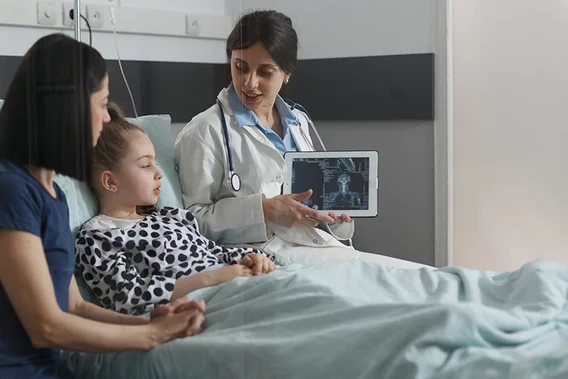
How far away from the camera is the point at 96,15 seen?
1.19 m

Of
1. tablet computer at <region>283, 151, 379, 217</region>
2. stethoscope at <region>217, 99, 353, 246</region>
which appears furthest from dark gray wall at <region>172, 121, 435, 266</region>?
tablet computer at <region>283, 151, 379, 217</region>

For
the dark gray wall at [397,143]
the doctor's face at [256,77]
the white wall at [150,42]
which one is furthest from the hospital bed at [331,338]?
the dark gray wall at [397,143]

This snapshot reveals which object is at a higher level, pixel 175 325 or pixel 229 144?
pixel 229 144

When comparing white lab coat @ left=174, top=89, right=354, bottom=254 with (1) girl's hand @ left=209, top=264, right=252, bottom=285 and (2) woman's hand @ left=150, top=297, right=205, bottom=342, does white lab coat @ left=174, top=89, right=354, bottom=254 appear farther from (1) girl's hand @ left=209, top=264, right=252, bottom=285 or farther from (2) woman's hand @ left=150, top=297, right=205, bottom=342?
(2) woman's hand @ left=150, top=297, right=205, bottom=342

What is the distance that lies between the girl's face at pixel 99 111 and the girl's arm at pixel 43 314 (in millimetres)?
170

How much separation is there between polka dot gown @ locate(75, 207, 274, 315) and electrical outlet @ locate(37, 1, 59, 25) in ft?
1.05

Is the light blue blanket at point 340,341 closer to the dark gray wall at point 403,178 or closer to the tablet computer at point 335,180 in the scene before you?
the tablet computer at point 335,180

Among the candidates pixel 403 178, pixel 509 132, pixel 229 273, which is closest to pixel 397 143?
pixel 403 178

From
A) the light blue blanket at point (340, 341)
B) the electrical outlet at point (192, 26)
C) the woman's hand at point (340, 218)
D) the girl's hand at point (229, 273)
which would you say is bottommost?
the light blue blanket at point (340, 341)

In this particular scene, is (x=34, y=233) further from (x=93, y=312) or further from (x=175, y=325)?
(x=175, y=325)

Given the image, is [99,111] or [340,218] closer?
[99,111]

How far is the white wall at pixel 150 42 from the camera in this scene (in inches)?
43.9

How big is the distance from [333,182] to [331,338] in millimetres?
877

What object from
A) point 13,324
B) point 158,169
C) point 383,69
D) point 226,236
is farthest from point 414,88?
point 13,324
